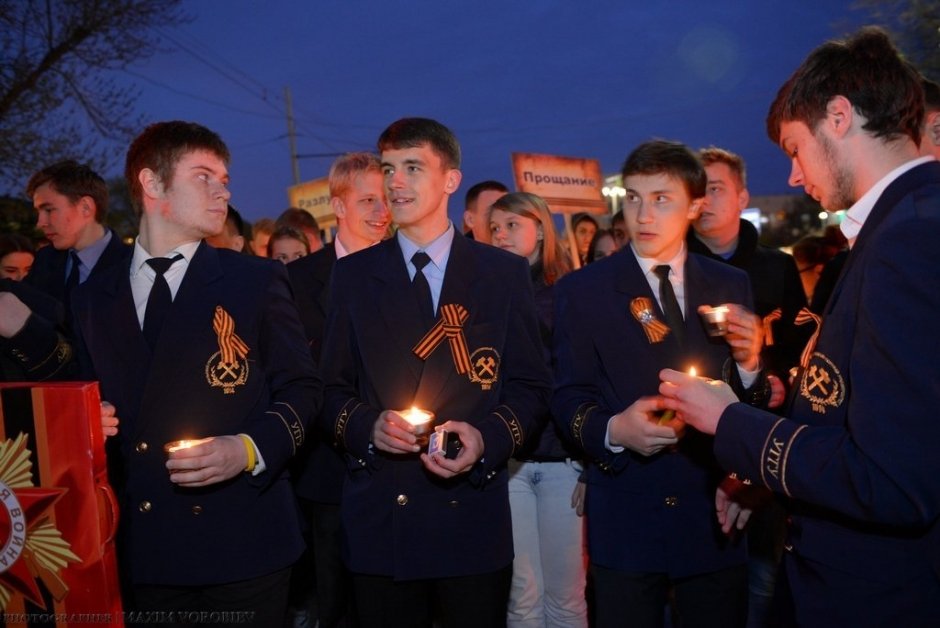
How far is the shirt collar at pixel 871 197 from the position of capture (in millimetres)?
2338

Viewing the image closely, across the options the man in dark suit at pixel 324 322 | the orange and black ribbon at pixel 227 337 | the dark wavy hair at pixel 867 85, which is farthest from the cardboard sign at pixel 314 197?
the dark wavy hair at pixel 867 85

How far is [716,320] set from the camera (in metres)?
3.18

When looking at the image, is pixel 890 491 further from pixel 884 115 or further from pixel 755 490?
pixel 755 490

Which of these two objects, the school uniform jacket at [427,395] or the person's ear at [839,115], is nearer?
the person's ear at [839,115]

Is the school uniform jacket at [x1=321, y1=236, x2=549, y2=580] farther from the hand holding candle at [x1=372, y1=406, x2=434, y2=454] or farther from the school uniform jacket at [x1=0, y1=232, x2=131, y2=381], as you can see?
the school uniform jacket at [x1=0, y1=232, x2=131, y2=381]

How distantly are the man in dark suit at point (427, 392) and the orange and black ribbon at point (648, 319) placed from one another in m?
0.53

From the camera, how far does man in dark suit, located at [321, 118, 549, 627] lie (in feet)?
11.1

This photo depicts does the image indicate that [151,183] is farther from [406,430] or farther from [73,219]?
[73,219]

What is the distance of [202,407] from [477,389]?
1269 mm

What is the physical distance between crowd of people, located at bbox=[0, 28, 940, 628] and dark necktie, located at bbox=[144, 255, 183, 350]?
14mm

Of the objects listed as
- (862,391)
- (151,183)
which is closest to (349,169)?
(151,183)

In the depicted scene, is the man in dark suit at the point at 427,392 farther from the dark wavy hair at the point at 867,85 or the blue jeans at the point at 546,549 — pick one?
the dark wavy hair at the point at 867,85

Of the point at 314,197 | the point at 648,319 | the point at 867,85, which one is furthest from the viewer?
the point at 314,197

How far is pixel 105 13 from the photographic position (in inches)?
592
